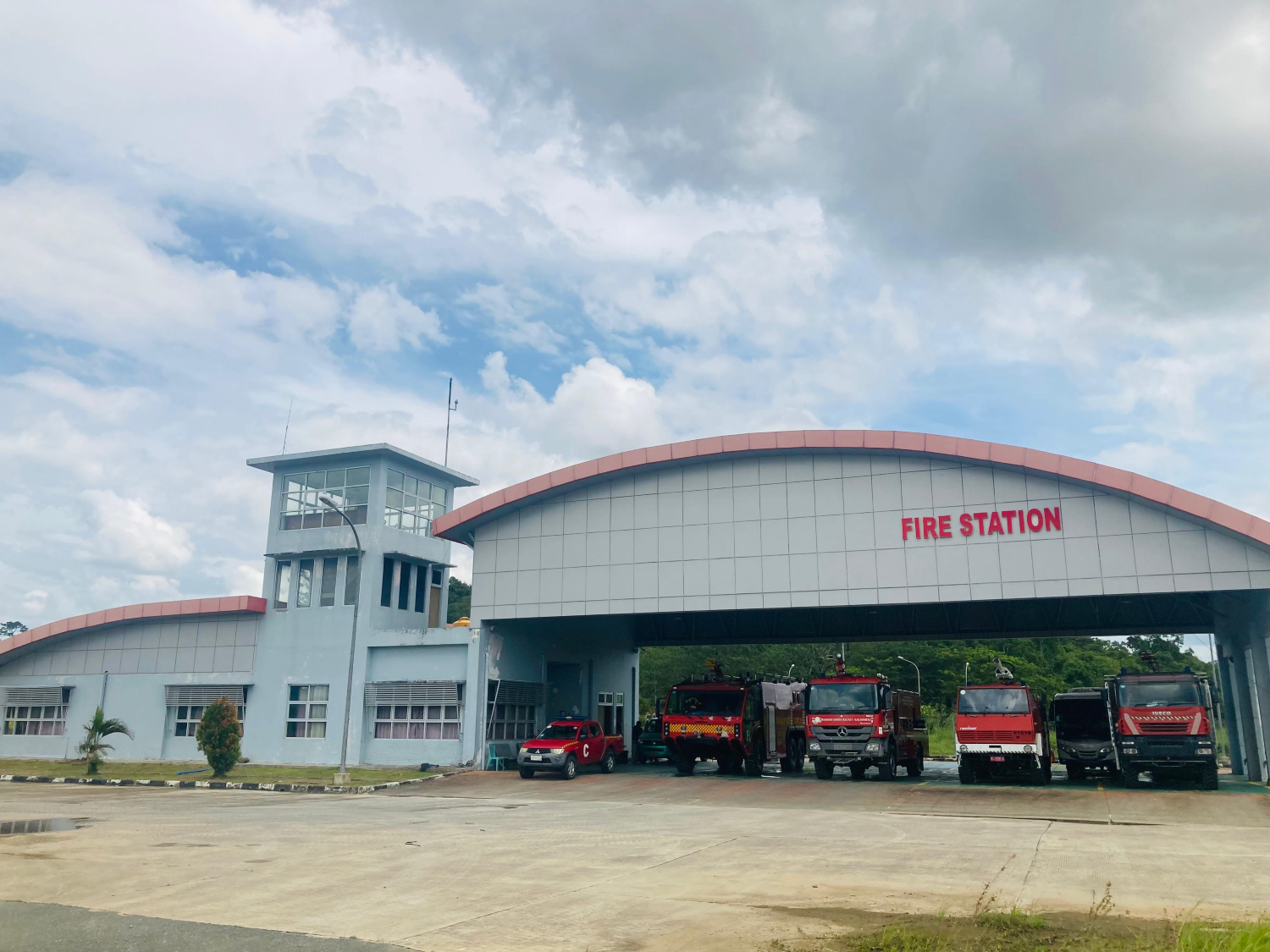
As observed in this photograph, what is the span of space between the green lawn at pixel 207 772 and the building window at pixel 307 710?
1511 millimetres

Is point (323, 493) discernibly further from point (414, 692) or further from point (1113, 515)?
point (1113, 515)

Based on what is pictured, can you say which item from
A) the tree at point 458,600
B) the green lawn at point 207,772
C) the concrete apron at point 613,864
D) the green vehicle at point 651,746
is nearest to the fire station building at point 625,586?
the green lawn at point 207,772

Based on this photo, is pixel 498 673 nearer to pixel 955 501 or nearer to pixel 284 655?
pixel 284 655

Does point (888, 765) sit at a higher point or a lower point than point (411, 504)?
lower

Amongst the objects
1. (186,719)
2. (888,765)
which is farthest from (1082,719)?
(186,719)

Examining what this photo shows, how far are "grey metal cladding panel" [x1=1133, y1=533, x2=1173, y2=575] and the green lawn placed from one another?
22.0 metres

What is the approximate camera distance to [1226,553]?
26453 millimetres

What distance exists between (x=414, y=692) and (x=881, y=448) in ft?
60.2

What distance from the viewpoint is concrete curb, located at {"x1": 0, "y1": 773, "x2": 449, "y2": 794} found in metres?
27.4

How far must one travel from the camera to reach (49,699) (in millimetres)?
42188

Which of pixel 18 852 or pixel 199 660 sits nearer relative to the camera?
pixel 18 852

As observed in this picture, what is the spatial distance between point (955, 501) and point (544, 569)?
44.8 feet

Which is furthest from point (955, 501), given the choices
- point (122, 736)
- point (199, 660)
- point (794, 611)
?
point (122, 736)

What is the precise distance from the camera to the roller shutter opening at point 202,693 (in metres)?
38.4
